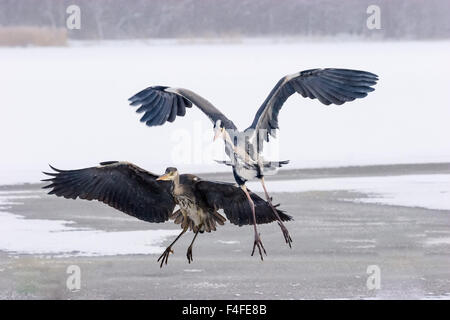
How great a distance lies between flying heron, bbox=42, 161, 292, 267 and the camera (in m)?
7.49

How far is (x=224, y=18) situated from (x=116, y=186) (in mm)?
12770

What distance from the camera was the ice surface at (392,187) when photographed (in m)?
10.2

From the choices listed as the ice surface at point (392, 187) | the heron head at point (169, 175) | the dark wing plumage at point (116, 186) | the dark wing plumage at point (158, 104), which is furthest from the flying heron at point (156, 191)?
the ice surface at point (392, 187)

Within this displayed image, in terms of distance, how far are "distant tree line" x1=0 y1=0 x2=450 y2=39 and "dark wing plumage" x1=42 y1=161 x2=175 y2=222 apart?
12.3 m

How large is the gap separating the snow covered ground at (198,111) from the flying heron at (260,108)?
3.23 m

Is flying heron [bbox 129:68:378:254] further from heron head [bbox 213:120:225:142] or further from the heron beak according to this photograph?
the heron beak

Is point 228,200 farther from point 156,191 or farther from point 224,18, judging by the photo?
point 224,18

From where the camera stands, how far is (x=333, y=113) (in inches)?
581

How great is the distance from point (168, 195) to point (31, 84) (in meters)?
9.29

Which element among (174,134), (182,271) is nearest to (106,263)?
(182,271)

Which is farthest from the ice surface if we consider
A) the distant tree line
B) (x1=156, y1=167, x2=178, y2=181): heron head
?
the distant tree line

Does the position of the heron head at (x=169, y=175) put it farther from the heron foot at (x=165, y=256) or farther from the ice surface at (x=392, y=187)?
the ice surface at (x=392, y=187)

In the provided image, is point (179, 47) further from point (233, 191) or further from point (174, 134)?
point (233, 191)

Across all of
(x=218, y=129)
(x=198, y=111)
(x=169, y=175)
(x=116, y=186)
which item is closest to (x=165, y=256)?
(x=116, y=186)
